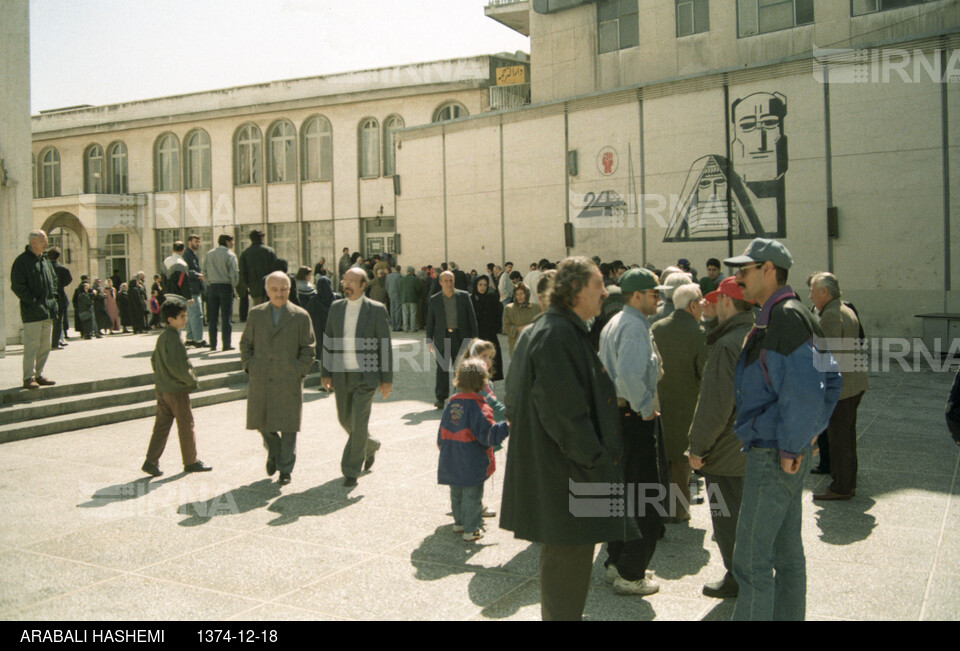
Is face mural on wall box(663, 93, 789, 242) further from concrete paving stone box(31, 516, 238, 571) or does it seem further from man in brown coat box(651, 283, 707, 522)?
concrete paving stone box(31, 516, 238, 571)

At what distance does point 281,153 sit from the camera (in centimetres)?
3588

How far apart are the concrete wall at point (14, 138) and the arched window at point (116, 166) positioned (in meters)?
22.3

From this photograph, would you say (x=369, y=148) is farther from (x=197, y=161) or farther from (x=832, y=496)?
(x=832, y=496)

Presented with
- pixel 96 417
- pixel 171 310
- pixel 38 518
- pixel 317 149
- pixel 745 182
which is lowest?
pixel 38 518

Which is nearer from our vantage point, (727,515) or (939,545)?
(727,515)

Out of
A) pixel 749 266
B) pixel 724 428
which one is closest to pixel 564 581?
pixel 724 428

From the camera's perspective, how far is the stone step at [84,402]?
9867 millimetres

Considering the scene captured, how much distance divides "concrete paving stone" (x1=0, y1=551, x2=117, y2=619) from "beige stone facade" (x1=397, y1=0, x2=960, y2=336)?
16.2 meters

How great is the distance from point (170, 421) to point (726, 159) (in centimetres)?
1533

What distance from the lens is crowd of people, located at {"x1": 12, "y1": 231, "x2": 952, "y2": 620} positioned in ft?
12.2

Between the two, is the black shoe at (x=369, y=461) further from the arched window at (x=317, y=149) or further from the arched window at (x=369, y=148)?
the arched window at (x=317, y=149)

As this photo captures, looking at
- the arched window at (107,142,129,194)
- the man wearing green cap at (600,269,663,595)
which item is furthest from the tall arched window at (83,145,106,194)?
the man wearing green cap at (600,269,663,595)

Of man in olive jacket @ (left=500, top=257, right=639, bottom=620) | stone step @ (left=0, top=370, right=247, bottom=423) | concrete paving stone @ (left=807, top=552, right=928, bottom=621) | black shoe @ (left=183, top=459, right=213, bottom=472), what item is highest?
man in olive jacket @ (left=500, top=257, right=639, bottom=620)

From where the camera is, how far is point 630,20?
964 inches
